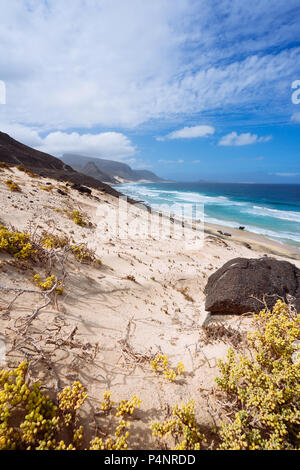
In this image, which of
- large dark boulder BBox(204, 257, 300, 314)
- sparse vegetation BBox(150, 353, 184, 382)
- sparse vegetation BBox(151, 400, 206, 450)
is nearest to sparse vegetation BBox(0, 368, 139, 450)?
sparse vegetation BBox(151, 400, 206, 450)

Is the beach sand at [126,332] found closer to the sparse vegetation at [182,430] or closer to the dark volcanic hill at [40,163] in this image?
the sparse vegetation at [182,430]

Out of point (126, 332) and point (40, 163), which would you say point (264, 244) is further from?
point (40, 163)

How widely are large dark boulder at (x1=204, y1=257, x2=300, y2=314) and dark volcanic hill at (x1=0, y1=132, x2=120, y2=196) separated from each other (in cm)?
2823

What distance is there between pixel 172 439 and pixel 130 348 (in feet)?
4.73

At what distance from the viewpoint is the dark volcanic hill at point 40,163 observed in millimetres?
30359

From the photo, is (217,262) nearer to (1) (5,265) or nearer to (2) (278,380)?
(2) (278,380)

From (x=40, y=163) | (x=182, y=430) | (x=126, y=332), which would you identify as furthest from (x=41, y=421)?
(x=40, y=163)

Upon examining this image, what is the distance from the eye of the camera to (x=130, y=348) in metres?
3.45

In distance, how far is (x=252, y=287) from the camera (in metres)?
5.10

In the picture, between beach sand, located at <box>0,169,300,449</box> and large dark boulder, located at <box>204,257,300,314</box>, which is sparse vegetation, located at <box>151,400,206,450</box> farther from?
large dark boulder, located at <box>204,257,300,314</box>

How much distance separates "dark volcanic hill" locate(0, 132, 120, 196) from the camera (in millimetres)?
30359

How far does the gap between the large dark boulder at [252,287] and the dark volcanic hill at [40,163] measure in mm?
28232

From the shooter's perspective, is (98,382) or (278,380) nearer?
(278,380)

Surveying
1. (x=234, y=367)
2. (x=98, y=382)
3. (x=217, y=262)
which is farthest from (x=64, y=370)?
(x=217, y=262)
